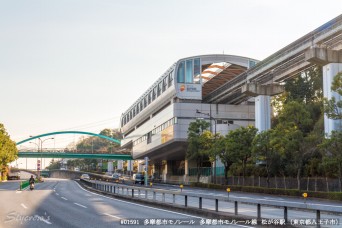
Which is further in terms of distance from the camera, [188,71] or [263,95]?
[188,71]

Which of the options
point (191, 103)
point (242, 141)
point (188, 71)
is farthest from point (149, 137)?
point (242, 141)

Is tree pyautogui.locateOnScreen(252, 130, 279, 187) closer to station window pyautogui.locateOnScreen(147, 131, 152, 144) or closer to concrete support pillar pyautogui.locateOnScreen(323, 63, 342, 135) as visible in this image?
concrete support pillar pyautogui.locateOnScreen(323, 63, 342, 135)

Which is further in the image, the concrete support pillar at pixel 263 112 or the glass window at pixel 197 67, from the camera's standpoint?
the glass window at pixel 197 67

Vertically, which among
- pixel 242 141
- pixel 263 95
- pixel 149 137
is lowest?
pixel 242 141

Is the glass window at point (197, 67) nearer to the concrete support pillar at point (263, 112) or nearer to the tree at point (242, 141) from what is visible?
the concrete support pillar at point (263, 112)

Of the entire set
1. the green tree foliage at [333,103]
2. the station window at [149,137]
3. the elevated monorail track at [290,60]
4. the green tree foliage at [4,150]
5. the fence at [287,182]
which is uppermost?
the elevated monorail track at [290,60]

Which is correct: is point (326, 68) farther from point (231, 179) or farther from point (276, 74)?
point (231, 179)

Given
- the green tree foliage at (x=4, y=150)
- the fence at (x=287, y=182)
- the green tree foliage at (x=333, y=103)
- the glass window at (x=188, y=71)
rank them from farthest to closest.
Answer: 1. the glass window at (x=188, y=71)
2. the green tree foliage at (x=4, y=150)
3. the fence at (x=287, y=182)
4. the green tree foliage at (x=333, y=103)

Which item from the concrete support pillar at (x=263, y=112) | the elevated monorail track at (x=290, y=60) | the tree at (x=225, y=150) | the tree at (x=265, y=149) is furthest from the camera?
the concrete support pillar at (x=263, y=112)

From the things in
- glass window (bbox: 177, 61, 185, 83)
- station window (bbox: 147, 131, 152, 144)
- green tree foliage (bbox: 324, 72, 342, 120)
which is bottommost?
station window (bbox: 147, 131, 152, 144)

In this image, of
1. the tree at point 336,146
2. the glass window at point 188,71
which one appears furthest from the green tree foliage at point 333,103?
the glass window at point 188,71

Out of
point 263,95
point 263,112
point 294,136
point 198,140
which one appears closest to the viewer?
point 294,136

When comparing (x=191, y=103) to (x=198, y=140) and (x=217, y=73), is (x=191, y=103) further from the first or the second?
(x=198, y=140)

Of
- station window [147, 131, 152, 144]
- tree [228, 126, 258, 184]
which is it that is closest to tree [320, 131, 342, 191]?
tree [228, 126, 258, 184]
